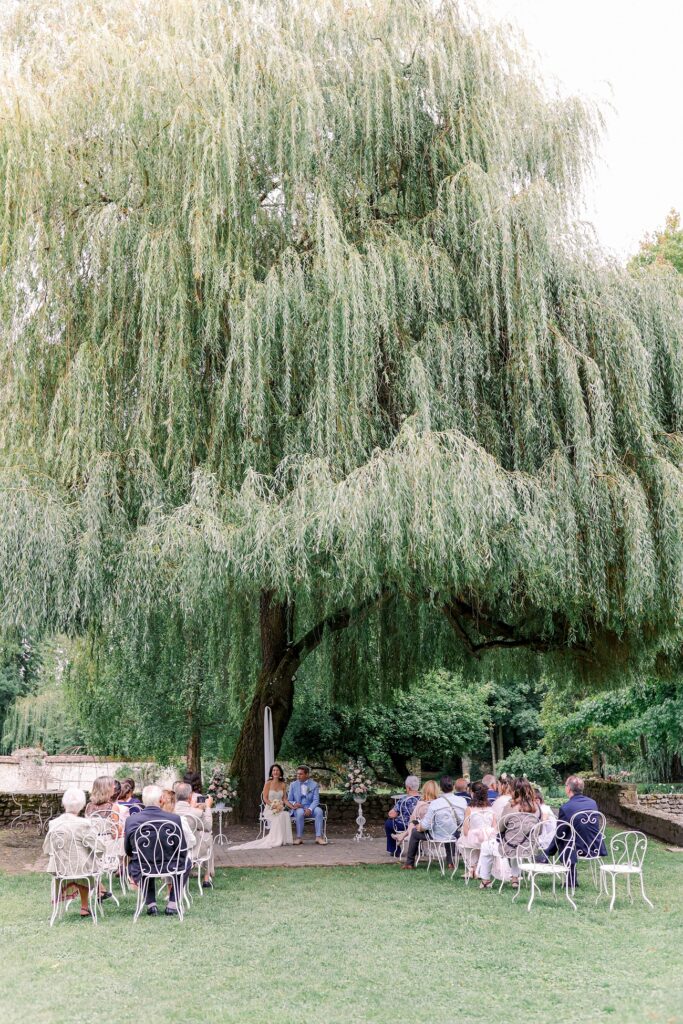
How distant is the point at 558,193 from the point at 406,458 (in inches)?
142

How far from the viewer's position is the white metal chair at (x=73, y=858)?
723 cm

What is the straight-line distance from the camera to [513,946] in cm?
643

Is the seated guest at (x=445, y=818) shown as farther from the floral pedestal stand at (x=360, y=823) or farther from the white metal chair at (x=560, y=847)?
the floral pedestal stand at (x=360, y=823)

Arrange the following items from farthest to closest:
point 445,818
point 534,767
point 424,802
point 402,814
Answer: point 534,767, point 402,814, point 424,802, point 445,818

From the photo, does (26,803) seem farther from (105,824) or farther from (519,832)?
(519,832)

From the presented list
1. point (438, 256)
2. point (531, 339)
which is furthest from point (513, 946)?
point (438, 256)

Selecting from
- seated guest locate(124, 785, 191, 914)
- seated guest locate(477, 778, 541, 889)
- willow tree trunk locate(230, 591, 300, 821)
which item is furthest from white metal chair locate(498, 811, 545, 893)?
willow tree trunk locate(230, 591, 300, 821)

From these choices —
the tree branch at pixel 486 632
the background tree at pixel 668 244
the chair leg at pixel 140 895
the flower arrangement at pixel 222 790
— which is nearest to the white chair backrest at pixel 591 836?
the tree branch at pixel 486 632

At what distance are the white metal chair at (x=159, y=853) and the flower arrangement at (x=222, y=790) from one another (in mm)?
4909

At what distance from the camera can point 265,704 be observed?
13859 millimetres

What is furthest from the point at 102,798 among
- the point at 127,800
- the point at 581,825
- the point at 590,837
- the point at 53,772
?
the point at 53,772

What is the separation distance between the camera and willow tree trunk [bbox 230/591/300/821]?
1377 cm

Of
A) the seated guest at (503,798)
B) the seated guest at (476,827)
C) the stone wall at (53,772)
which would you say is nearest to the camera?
the seated guest at (476,827)

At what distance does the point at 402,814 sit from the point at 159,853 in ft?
14.3
